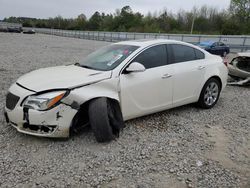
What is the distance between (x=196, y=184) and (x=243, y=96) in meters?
4.23

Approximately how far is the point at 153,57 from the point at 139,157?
1.74 meters

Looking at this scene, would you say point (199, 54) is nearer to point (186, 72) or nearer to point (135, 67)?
point (186, 72)

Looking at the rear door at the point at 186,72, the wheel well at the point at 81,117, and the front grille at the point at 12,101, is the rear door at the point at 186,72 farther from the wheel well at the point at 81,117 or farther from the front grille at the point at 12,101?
the front grille at the point at 12,101

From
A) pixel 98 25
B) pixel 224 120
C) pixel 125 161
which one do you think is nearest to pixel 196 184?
pixel 125 161

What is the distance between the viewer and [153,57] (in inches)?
144

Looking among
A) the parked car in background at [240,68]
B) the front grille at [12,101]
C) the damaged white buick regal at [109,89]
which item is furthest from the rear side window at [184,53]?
the parked car in background at [240,68]

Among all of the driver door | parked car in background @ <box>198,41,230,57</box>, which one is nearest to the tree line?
parked car in background @ <box>198,41,230,57</box>

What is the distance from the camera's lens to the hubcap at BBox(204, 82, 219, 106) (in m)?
4.48

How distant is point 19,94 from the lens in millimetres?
2865

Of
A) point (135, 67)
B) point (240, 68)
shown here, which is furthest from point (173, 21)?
point (135, 67)

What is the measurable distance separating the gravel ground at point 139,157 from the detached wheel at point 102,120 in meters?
0.17

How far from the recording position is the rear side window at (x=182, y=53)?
3.96m

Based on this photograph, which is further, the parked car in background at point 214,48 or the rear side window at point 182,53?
the parked car in background at point 214,48

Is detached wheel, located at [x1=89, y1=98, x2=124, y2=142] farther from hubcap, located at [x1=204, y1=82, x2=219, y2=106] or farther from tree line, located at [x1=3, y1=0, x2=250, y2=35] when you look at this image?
tree line, located at [x1=3, y1=0, x2=250, y2=35]
